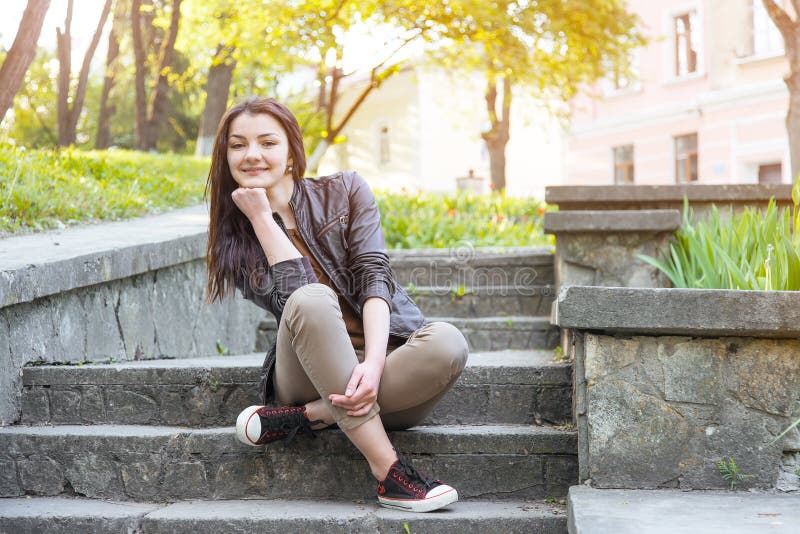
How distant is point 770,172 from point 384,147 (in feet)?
42.0

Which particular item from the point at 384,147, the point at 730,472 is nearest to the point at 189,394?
the point at 730,472

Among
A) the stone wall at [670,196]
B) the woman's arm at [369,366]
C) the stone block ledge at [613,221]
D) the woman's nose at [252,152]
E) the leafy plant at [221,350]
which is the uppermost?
the woman's nose at [252,152]

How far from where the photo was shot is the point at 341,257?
2861 millimetres

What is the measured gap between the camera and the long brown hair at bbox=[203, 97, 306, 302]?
110 inches

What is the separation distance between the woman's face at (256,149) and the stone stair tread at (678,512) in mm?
1323

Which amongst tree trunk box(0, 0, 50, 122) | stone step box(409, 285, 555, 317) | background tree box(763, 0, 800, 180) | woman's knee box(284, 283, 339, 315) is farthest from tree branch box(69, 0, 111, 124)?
woman's knee box(284, 283, 339, 315)

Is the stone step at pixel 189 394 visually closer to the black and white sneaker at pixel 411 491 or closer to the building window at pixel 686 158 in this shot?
the black and white sneaker at pixel 411 491

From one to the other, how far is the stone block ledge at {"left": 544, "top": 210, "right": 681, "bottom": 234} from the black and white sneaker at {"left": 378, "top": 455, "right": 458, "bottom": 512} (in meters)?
1.63

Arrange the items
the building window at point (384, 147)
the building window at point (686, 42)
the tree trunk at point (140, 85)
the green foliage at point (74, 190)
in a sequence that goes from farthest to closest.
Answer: the building window at point (384, 147)
the building window at point (686, 42)
the tree trunk at point (140, 85)
the green foliage at point (74, 190)

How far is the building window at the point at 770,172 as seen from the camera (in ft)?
51.2

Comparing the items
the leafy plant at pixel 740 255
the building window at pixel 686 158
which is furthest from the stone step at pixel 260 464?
the building window at pixel 686 158

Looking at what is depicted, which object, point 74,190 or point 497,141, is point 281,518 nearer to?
point 74,190

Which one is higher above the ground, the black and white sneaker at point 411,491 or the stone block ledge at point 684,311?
the stone block ledge at point 684,311

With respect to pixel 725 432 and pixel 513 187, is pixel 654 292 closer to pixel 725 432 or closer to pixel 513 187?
pixel 725 432
